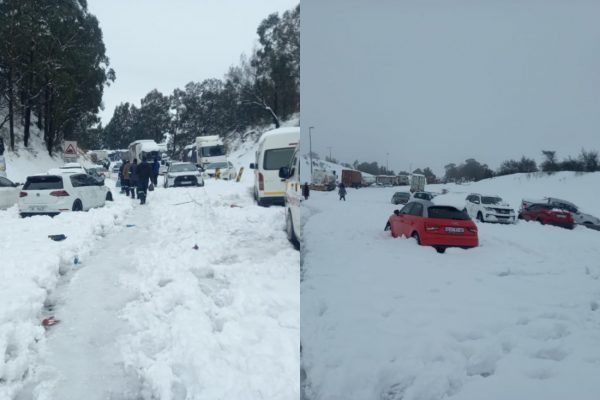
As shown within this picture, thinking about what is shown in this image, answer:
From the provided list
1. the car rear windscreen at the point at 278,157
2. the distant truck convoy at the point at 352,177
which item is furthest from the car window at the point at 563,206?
the car rear windscreen at the point at 278,157

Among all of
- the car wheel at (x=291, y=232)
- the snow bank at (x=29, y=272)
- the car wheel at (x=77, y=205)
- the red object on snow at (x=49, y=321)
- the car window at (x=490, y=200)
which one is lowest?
the red object on snow at (x=49, y=321)

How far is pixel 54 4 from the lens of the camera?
6.66ft

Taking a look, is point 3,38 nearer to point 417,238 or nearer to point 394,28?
point 394,28

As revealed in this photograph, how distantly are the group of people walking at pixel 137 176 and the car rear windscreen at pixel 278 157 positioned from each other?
0.72 meters

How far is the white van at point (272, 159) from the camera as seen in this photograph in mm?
1634

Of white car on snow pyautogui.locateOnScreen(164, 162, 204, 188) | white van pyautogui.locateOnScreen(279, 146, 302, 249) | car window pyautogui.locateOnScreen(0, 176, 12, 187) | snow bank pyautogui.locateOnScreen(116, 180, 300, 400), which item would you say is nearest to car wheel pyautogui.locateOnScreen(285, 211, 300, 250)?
white van pyautogui.locateOnScreen(279, 146, 302, 249)

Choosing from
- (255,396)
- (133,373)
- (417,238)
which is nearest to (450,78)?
(417,238)

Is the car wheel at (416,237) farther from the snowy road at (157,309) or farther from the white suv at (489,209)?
the snowy road at (157,309)

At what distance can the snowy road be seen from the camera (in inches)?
66.7

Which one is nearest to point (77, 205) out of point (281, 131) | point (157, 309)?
point (157, 309)

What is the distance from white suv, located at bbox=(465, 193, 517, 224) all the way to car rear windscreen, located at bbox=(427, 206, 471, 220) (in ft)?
0.05

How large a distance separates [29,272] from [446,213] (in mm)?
2169

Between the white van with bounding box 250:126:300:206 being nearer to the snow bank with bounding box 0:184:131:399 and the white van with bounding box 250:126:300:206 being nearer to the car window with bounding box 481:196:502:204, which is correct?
the car window with bounding box 481:196:502:204

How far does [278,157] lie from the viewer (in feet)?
6.58
